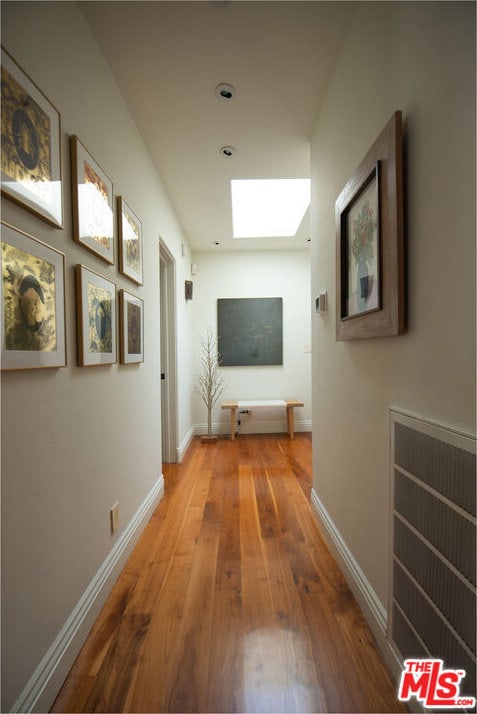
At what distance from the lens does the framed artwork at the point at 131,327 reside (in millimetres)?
1670

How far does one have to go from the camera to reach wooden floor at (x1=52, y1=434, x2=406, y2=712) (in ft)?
3.25

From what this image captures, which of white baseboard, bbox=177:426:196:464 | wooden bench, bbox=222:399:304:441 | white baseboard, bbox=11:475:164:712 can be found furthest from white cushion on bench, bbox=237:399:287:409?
white baseboard, bbox=11:475:164:712

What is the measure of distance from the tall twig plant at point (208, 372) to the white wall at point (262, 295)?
3.0 inches

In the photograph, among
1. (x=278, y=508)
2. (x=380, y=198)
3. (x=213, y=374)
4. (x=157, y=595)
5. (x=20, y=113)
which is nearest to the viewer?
(x=20, y=113)

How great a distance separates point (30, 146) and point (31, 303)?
49 centimetres

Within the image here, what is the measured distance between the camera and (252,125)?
77.0 inches

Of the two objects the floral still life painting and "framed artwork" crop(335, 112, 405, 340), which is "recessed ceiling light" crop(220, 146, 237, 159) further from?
the floral still life painting

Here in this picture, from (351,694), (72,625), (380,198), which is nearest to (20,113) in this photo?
(380,198)

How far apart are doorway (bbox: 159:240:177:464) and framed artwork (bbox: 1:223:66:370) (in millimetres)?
2113

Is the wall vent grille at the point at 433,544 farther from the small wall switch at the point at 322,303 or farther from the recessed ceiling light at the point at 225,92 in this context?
the recessed ceiling light at the point at 225,92

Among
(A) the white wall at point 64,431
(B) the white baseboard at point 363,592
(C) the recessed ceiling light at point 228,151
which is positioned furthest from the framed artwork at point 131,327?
(B) the white baseboard at point 363,592

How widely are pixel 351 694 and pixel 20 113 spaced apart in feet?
6.91

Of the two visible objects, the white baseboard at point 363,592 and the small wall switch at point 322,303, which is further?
the small wall switch at point 322,303

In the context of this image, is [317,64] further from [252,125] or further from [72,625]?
[72,625]
